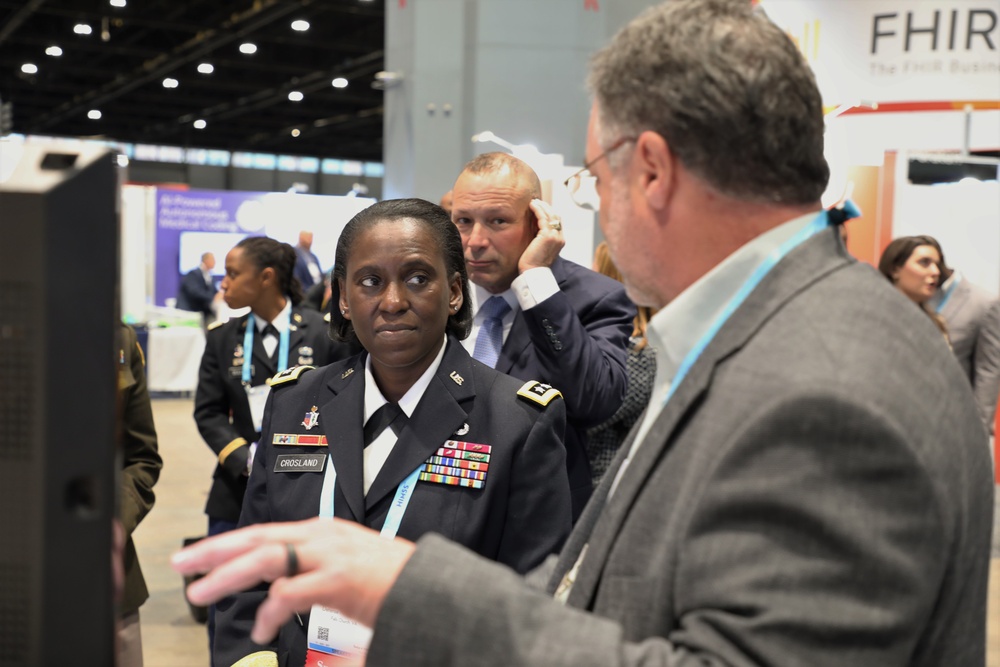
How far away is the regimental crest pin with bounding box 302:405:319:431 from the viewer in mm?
1811

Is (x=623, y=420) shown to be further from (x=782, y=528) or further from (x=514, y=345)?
(x=782, y=528)

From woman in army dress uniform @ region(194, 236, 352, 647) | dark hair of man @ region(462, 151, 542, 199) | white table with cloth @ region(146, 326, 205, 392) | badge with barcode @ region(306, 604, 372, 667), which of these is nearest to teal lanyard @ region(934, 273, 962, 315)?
woman in army dress uniform @ region(194, 236, 352, 647)

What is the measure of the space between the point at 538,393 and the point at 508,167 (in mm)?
946

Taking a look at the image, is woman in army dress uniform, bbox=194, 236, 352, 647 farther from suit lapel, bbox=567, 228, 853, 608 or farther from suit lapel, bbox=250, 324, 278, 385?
Result: suit lapel, bbox=567, 228, 853, 608

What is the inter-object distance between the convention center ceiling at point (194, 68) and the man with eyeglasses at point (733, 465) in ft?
52.2

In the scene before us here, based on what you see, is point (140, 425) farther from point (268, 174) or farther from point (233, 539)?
point (268, 174)

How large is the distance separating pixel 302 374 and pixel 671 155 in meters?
1.24

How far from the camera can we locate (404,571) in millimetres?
831

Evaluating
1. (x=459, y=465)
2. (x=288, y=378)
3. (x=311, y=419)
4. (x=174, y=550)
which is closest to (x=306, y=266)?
(x=174, y=550)

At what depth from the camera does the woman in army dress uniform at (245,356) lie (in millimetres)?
3920

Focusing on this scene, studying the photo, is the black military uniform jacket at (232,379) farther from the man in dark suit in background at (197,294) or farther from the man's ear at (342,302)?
the man in dark suit in background at (197,294)

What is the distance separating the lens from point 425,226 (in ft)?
6.41

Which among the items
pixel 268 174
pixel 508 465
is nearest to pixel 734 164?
pixel 508 465

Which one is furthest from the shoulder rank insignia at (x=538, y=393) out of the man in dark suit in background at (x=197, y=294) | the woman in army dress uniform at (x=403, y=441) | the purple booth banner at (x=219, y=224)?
the purple booth banner at (x=219, y=224)
